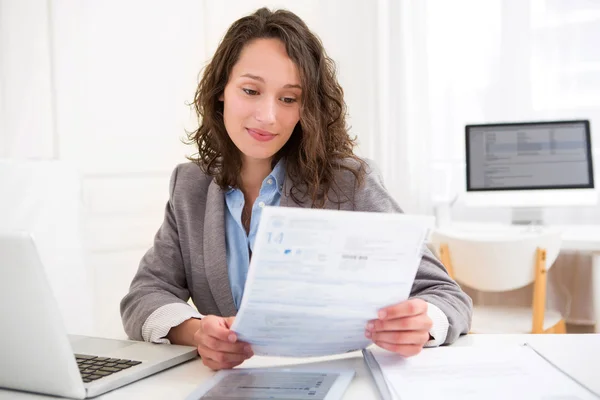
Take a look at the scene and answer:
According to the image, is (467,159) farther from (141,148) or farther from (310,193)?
(310,193)

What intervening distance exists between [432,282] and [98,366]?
573 mm

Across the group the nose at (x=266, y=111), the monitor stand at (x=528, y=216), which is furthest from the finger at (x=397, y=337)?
the monitor stand at (x=528, y=216)

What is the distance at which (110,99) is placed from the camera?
2992 millimetres

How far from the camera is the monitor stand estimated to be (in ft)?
10.8

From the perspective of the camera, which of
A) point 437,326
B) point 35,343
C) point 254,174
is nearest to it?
point 35,343

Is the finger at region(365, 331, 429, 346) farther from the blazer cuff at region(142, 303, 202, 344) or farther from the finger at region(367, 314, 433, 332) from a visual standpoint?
the blazer cuff at region(142, 303, 202, 344)

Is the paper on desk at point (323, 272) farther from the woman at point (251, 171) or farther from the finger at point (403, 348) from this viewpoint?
the woman at point (251, 171)

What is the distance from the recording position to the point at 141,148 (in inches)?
124

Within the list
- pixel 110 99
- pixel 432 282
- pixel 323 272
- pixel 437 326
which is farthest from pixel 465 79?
pixel 323 272

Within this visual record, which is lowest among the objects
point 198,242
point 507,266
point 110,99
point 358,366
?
point 507,266

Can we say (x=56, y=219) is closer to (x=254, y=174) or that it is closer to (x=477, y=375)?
(x=254, y=174)

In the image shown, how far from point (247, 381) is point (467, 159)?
2.78 metres

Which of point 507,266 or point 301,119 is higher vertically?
point 301,119

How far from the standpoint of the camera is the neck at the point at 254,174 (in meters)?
1.49
